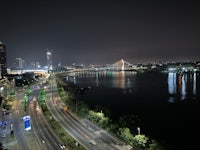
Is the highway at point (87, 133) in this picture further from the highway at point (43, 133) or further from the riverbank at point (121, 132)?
the highway at point (43, 133)

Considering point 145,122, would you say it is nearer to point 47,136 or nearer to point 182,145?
point 182,145

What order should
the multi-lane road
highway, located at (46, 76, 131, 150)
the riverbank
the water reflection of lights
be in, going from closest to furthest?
the multi-lane road, highway, located at (46, 76, 131, 150), the riverbank, the water reflection of lights

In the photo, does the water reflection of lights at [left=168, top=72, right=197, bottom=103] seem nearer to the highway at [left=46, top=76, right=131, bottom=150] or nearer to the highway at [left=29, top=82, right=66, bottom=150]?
the highway at [left=46, top=76, right=131, bottom=150]

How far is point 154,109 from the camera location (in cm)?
4994

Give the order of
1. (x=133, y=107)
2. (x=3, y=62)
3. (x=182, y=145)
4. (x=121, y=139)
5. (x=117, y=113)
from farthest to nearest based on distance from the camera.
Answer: (x=3, y=62)
(x=133, y=107)
(x=117, y=113)
(x=182, y=145)
(x=121, y=139)

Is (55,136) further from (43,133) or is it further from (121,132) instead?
(121,132)

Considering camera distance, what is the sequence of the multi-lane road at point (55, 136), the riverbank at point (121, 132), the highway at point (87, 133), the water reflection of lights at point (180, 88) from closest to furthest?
the multi-lane road at point (55, 136)
the highway at point (87, 133)
the riverbank at point (121, 132)
the water reflection of lights at point (180, 88)

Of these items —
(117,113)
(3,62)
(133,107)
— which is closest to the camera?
(117,113)

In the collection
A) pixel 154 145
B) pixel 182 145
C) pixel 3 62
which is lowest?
pixel 182 145

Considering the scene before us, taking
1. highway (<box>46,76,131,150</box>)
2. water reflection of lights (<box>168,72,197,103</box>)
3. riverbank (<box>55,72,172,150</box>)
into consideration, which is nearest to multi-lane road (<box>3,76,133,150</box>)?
highway (<box>46,76,131,150</box>)

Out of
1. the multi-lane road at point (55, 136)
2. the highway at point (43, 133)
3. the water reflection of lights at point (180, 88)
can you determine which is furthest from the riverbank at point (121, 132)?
the water reflection of lights at point (180, 88)

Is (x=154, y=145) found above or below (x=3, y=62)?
below

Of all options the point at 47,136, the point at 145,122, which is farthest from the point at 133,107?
the point at 47,136

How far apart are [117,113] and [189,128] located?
1651 centimetres
